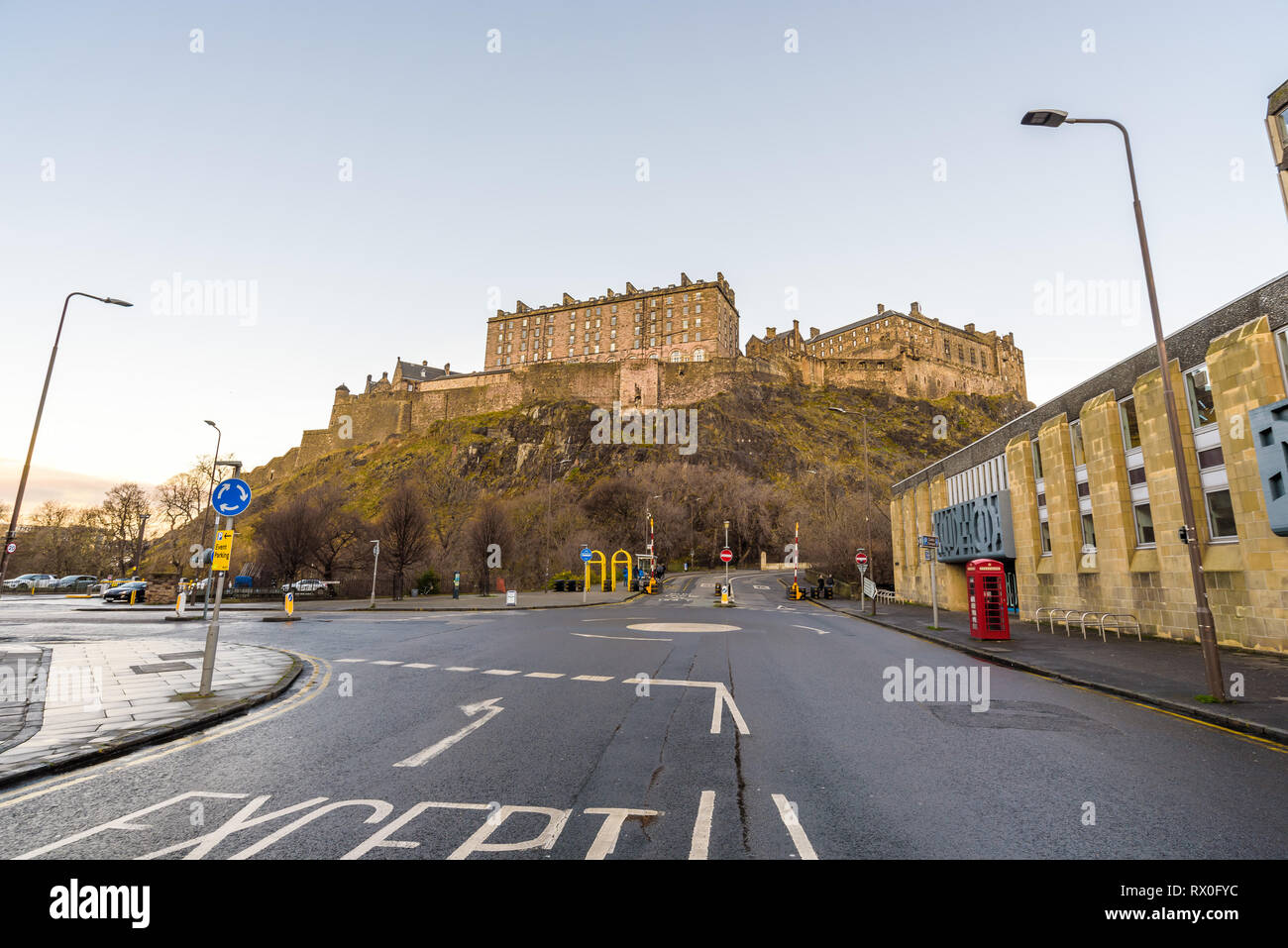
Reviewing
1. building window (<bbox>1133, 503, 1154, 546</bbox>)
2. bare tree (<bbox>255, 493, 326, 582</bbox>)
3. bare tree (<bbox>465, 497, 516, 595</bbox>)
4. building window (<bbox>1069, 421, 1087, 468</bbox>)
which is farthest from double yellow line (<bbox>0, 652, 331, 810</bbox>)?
bare tree (<bbox>255, 493, 326, 582</bbox>)

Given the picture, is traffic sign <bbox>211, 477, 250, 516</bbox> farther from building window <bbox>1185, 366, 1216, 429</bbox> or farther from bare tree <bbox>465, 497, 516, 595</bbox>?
bare tree <bbox>465, 497, 516, 595</bbox>

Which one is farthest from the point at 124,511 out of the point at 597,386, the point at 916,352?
the point at 916,352

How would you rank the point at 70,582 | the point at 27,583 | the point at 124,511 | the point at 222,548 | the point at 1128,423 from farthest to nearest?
the point at 124,511 < the point at 70,582 < the point at 27,583 < the point at 1128,423 < the point at 222,548

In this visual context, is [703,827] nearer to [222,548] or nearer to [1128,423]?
[222,548]

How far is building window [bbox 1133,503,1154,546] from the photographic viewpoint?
1702 cm

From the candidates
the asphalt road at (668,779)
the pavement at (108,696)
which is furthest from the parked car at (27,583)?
the asphalt road at (668,779)

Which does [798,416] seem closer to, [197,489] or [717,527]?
[717,527]

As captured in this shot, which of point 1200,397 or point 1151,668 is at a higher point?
point 1200,397

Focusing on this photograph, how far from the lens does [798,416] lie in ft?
321

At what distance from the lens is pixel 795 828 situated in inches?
160

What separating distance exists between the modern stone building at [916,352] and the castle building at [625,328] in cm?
832

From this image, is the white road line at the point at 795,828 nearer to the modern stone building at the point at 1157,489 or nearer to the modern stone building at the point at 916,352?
the modern stone building at the point at 1157,489

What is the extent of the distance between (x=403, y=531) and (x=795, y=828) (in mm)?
43868
